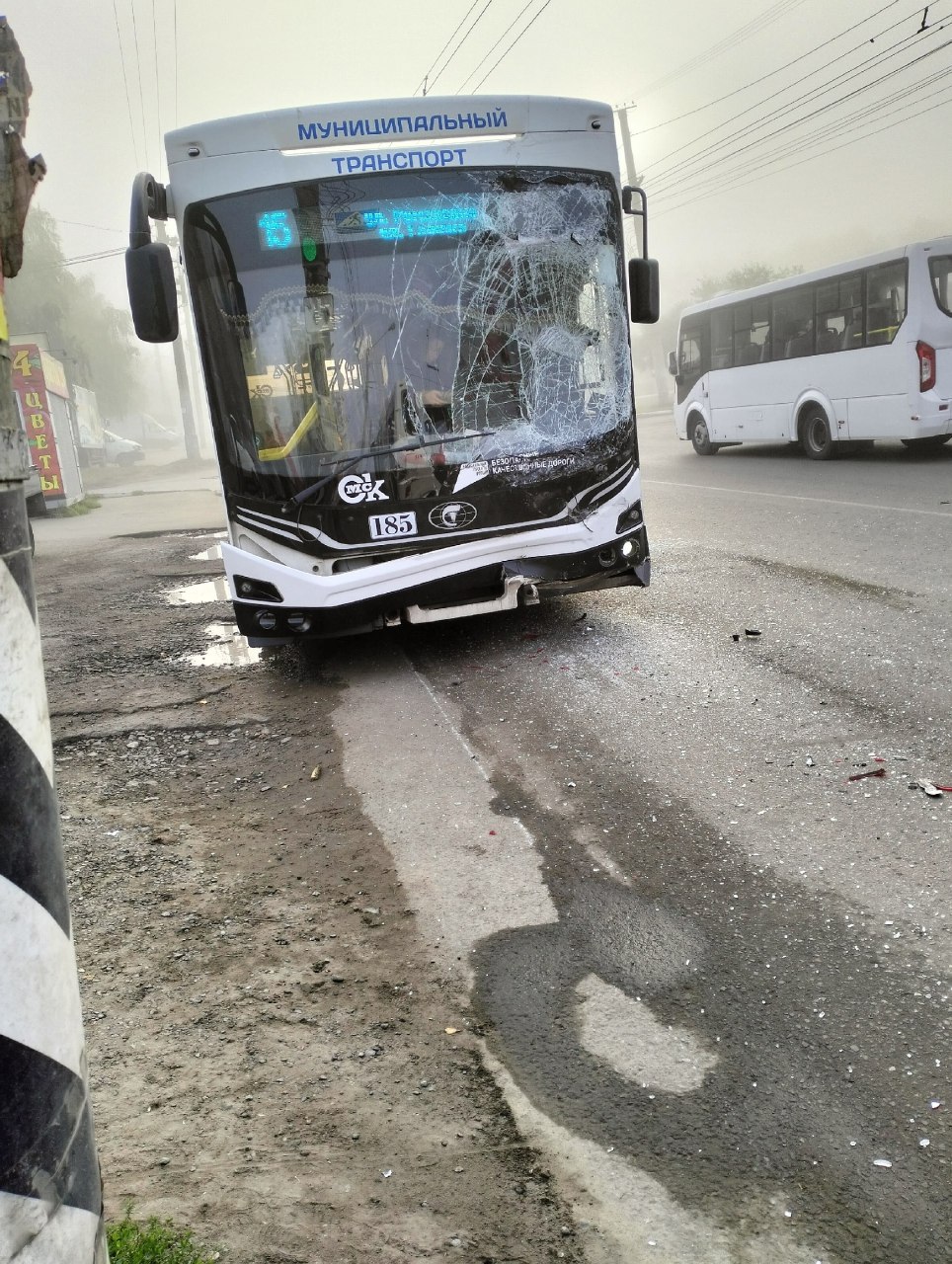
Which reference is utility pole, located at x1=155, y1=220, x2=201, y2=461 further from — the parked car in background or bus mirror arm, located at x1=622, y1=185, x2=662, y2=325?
bus mirror arm, located at x1=622, y1=185, x2=662, y2=325

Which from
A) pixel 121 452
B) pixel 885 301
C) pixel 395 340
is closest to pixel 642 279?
pixel 395 340

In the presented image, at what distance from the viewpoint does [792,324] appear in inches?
689

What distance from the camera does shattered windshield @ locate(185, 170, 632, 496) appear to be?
625 cm

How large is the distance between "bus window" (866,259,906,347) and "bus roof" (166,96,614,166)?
992cm

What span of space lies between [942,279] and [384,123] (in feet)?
37.5

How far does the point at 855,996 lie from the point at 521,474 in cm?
439

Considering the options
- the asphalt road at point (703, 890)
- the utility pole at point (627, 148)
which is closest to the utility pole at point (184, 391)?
the utility pole at point (627, 148)

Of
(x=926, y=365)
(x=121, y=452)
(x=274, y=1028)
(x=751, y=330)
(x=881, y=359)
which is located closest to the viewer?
(x=274, y=1028)

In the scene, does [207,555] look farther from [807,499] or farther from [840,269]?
[840,269]

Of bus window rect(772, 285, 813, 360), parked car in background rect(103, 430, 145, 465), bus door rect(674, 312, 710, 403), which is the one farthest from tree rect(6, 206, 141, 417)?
bus window rect(772, 285, 813, 360)

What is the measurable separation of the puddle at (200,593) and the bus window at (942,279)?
11.1m

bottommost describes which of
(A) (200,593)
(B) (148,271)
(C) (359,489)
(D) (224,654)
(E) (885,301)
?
(D) (224,654)

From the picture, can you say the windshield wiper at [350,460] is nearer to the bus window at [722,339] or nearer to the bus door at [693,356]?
the bus window at [722,339]

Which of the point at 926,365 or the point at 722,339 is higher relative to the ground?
the point at 722,339
